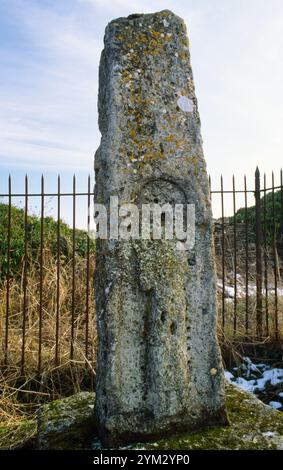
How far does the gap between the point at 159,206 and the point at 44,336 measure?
→ 12.2ft

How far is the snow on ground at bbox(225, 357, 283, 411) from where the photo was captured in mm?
4889

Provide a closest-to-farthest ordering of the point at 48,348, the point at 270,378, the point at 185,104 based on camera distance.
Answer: the point at 185,104, the point at 270,378, the point at 48,348

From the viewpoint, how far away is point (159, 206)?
104 inches

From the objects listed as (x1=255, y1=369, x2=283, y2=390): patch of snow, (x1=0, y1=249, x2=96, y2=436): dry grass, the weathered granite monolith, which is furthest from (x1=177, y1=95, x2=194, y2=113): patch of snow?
(x1=255, y1=369, x2=283, y2=390): patch of snow

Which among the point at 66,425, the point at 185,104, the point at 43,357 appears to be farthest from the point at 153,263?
the point at 43,357

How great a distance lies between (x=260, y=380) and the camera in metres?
5.25

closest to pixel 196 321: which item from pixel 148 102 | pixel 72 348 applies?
pixel 148 102

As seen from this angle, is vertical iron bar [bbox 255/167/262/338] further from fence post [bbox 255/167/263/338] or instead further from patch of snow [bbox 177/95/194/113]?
patch of snow [bbox 177/95/194/113]

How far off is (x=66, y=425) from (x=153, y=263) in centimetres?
117

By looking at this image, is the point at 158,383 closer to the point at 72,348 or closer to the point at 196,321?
the point at 196,321

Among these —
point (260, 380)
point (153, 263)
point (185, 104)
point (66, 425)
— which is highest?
point (185, 104)

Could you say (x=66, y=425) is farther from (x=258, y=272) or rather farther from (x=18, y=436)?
(x=258, y=272)
